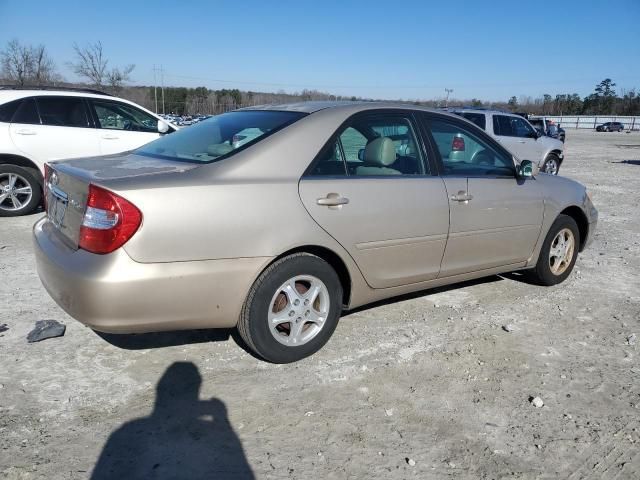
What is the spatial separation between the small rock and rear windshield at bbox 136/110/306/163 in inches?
85.8

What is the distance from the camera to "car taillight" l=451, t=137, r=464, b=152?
13.4 feet

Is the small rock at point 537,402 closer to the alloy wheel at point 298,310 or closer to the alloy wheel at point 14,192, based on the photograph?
the alloy wheel at point 298,310

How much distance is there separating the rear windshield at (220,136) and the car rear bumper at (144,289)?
28.4 inches

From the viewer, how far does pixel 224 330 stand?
375cm

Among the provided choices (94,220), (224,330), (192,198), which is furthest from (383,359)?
(94,220)

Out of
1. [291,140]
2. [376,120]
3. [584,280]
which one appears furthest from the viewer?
[584,280]

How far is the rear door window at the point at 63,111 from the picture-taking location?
734cm

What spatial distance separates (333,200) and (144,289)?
1.22 m

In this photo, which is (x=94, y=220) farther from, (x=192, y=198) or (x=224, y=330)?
(x=224, y=330)

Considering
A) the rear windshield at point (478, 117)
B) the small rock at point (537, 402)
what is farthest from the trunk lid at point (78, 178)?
the rear windshield at point (478, 117)

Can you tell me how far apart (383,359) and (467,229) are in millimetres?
1223

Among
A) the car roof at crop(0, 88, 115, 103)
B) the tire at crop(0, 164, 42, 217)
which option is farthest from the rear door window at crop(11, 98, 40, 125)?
the tire at crop(0, 164, 42, 217)

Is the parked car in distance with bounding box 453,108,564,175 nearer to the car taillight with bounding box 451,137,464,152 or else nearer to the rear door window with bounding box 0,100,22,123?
the car taillight with bounding box 451,137,464,152

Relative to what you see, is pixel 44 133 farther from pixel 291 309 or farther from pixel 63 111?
pixel 291 309
